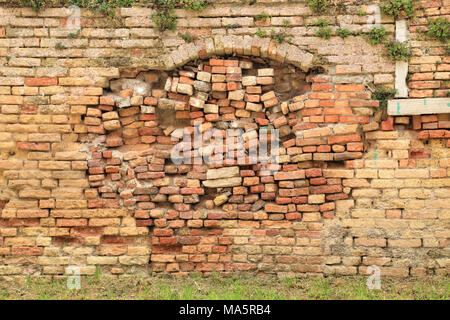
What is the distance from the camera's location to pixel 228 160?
152 inches

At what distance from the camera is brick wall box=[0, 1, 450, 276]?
377 centimetres

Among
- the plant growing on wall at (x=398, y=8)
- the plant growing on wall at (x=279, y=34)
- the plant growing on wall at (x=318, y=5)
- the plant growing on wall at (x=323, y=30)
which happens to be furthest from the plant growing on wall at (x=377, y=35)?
the plant growing on wall at (x=279, y=34)

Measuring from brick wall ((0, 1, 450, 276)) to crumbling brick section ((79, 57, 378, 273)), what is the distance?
0.05 ft

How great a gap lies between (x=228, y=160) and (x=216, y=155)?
0.13 m

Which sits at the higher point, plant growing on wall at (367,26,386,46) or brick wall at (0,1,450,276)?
plant growing on wall at (367,26,386,46)

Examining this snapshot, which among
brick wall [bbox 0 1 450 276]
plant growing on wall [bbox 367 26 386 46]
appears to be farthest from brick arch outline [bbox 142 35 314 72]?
plant growing on wall [bbox 367 26 386 46]

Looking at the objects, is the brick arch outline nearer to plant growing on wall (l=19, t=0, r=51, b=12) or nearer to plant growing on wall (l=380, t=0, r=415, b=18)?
plant growing on wall (l=380, t=0, r=415, b=18)

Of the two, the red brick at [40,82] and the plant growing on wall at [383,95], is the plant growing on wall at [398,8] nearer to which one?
the plant growing on wall at [383,95]

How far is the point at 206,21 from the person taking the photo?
3.83 meters

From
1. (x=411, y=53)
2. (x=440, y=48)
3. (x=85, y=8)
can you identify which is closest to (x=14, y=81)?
(x=85, y=8)

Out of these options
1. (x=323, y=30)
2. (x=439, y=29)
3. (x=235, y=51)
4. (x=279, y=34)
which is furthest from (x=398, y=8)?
(x=235, y=51)

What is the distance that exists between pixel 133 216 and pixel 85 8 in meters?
2.04

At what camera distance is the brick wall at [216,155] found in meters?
3.77

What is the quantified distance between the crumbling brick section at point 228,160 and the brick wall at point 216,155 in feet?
0.05
